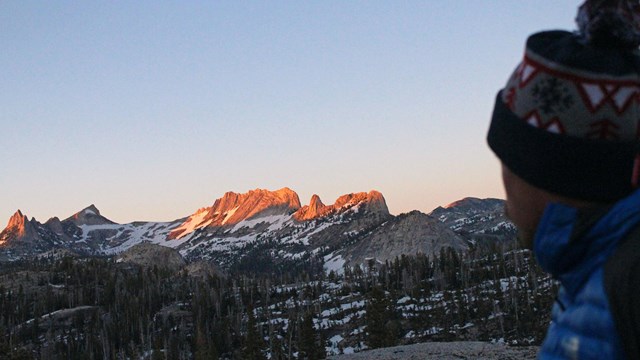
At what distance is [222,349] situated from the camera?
9938 cm

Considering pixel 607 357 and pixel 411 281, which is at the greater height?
pixel 607 357

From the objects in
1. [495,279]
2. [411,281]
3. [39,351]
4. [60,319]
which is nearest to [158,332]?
[39,351]

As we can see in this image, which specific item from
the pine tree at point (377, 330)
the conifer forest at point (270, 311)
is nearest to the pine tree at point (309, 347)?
the conifer forest at point (270, 311)

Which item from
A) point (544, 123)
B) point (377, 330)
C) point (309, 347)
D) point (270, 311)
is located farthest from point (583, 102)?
point (270, 311)

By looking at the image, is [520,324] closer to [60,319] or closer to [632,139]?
[632,139]

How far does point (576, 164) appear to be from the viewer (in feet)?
6.35

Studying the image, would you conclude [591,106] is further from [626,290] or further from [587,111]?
Result: [626,290]

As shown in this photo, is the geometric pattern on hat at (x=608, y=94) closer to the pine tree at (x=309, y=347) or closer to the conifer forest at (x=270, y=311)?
the pine tree at (x=309, y=347)

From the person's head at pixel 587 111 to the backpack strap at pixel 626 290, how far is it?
0.40m

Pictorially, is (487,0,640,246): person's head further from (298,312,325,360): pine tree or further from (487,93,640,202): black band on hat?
(298,312,325,360): pine tree

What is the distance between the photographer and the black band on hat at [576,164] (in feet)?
6.28

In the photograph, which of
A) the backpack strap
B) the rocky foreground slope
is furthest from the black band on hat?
the rocky foreground slope

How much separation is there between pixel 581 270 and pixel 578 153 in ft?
1.46

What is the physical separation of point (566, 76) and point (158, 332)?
129 meters
